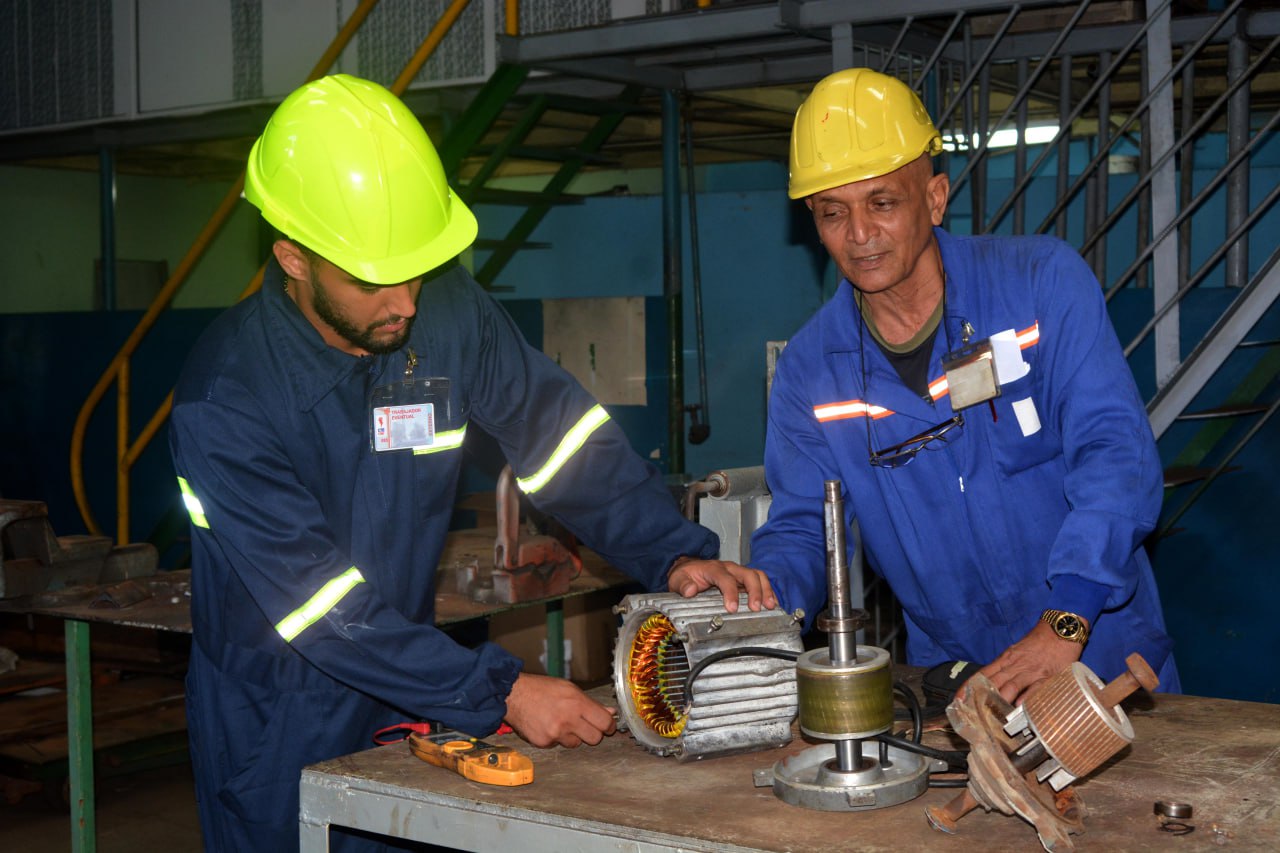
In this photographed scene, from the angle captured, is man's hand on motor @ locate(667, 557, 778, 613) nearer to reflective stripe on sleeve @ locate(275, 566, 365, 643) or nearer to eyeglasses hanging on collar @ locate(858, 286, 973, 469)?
eyeglasses hanging on collar @ locate(858, 286, 973, 469)

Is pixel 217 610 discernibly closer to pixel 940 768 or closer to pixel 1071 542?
pixel 940 768

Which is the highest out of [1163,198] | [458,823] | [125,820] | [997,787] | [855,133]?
[1163,198]

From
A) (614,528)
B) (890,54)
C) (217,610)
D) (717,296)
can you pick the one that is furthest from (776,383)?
(717,296)

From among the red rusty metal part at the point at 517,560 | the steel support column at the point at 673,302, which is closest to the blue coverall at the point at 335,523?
the red rusty metal part at the point at 517,560

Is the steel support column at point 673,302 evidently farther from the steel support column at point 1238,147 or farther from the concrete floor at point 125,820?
the concrete floor at point 125,820

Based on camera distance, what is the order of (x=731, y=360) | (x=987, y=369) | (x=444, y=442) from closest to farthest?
1. (x=987, y=369)
2. (x=444, y=442)
3. (x=731, y=360)

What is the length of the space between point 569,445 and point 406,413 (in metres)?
0.33

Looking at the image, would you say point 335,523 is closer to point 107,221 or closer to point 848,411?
point 848,411

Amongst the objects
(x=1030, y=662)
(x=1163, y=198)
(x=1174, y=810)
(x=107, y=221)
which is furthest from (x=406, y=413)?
(x=107, y=221)

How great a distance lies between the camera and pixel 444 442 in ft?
7.91

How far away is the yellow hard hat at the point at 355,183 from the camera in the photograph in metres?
2.15

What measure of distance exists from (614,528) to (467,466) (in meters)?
3.68

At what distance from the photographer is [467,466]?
6.12 meters

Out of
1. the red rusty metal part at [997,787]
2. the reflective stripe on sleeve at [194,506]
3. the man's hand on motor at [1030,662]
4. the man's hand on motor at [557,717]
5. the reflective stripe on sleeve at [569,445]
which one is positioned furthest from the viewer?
the reflective stripe on sleeve at [569,445]
